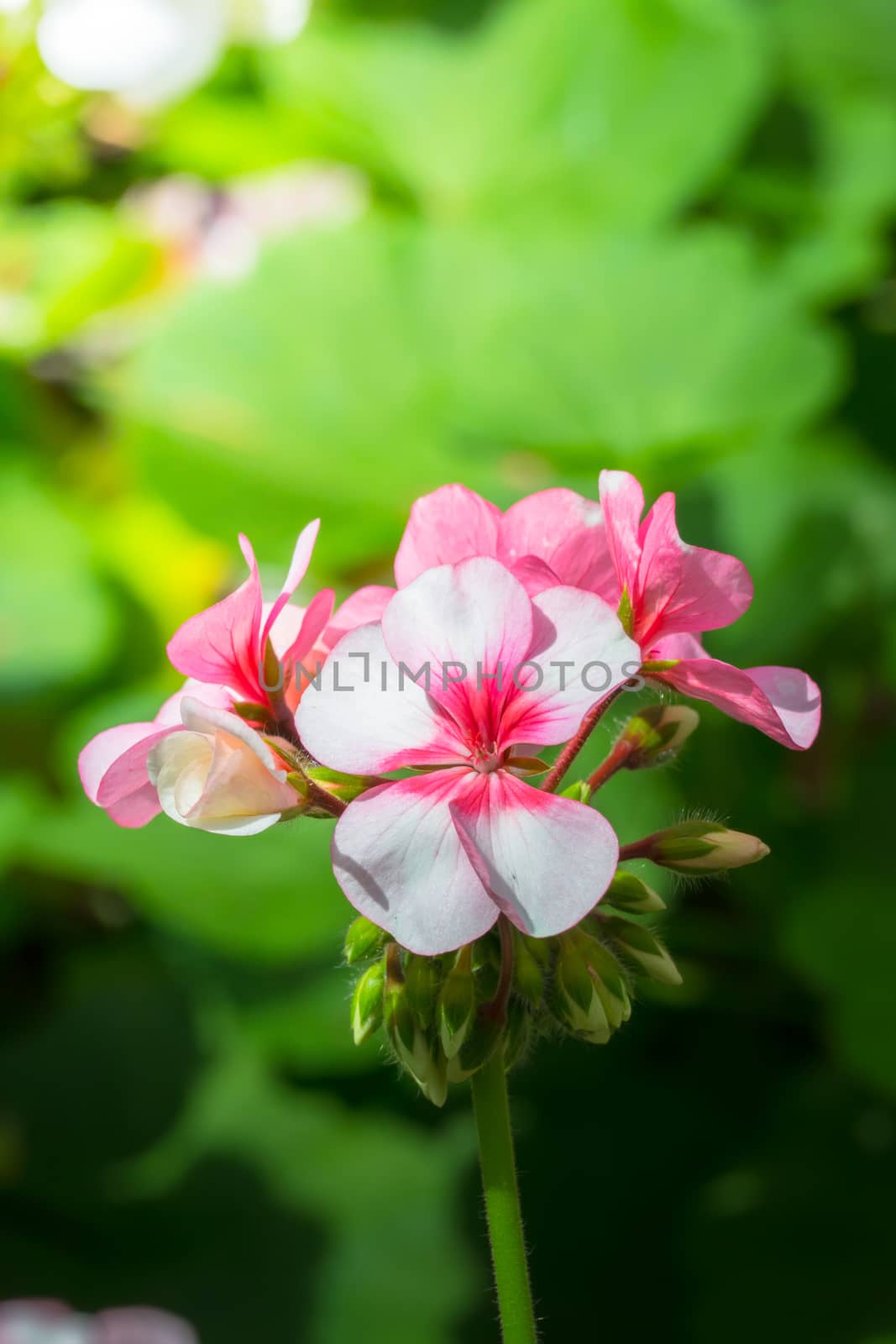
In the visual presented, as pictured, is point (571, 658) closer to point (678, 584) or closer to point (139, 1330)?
point (678, 584)

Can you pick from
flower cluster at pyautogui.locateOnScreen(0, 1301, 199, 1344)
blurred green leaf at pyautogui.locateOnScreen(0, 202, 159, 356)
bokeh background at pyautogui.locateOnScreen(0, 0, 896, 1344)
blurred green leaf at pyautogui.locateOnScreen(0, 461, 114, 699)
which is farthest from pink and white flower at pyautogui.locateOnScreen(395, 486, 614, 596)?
blurred green leaf at pyautogui.locateOnScreen(0, 202, 159, 356)

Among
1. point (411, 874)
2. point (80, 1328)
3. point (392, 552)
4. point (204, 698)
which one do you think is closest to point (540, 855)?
point (411, 874)

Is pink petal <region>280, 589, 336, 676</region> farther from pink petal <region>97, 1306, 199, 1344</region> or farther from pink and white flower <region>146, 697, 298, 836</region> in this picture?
pink petal <region>97, 1306, 199, 1344</region>

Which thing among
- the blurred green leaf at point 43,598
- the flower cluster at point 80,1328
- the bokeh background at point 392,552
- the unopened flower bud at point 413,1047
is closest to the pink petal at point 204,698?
the unopened flower bud at point 413,1047

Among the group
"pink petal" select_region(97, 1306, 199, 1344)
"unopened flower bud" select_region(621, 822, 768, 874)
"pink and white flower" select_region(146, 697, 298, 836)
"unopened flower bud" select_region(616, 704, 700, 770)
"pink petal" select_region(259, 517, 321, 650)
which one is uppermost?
"pink petal" select_region(259, 517, 321, 650)

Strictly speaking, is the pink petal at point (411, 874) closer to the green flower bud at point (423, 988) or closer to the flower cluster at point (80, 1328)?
the green flower bud at point (423, 988)

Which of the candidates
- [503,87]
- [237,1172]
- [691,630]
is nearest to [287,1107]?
[237,1172]

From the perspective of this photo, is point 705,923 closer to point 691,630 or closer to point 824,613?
point 824,613
